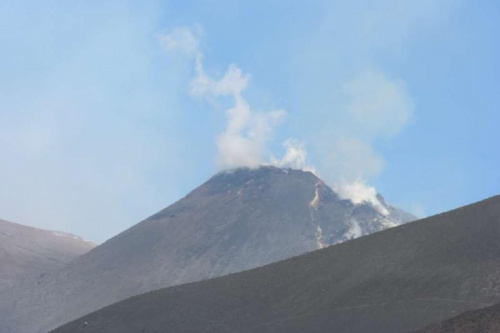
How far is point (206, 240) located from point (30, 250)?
46133mm

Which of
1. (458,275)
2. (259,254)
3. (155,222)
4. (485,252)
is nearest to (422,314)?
(458,275)

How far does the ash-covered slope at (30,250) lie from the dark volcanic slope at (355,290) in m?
86.3

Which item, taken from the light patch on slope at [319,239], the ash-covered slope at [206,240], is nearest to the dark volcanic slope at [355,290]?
the ash-covered slope at [206,240]

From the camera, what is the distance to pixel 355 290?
4944 centimetres

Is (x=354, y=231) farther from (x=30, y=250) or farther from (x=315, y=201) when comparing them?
(x=30, y=250)

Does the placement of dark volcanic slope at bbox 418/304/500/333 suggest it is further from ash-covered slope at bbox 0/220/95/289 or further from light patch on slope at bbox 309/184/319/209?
light patch on slope at bbox 309/184/319/209

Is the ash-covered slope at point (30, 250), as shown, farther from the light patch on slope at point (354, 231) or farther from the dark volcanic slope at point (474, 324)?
the dark volcanic slope at point (474, 324)

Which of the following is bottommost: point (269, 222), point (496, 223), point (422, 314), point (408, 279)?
point (422, 314)

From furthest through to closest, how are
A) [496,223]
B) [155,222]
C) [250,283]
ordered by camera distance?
[155,222] < [250,283] < [496,223]

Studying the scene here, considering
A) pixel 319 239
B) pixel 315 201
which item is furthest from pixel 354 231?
pixel 315 201

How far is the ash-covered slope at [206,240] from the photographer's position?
122m

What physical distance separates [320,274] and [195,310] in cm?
904

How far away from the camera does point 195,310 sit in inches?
2159

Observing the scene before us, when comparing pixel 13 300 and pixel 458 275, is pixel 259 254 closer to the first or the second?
pixel 13 300
